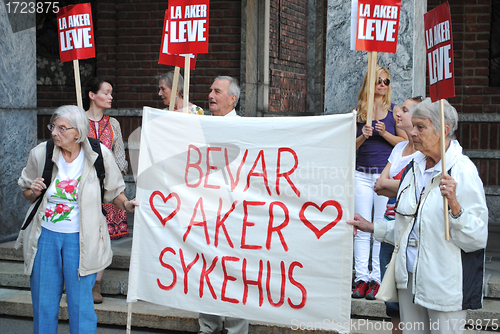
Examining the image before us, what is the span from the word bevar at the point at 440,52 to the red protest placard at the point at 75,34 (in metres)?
2.85

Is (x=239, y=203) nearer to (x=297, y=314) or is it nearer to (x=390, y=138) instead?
(x=297, y=314)

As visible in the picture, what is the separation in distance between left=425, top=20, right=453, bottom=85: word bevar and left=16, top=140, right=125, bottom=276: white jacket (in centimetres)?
214

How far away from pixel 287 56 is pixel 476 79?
3038mm

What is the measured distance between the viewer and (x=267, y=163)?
359cm

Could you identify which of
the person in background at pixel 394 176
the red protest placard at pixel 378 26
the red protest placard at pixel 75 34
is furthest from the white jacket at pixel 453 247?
the red protest placard at pixel 75 34

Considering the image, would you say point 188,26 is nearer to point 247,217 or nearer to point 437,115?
point 247,217

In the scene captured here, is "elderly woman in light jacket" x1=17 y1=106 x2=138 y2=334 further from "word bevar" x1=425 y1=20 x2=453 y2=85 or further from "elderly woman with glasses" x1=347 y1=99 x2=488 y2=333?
"word bevar" x1=425 y1=20 x2=453 y2=85

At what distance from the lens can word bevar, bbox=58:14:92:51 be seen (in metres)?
4.84

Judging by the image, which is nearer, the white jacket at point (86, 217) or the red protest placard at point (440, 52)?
the red protest placard at point (440, 52)

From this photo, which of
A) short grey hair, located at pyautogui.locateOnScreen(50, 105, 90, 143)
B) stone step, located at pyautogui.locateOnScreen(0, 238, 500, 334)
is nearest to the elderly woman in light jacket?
short grey hair, located at pyautogui.locateOnScreen(50, 105, 90, 143)

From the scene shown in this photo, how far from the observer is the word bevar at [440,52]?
3094 mm

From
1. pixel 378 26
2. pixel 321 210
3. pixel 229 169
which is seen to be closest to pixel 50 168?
pixel 229 169

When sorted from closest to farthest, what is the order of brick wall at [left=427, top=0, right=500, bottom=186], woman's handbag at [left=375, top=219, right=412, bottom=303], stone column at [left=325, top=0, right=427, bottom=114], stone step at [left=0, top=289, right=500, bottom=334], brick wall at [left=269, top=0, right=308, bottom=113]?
woman's handbag at [left=375, top=219, right=412, bottom=303]
stone step at [left=0, top=289, right=500, bottom=334]
stone column at [left=325, top=0, right=427, bottom=114]
brick wall at [left=427, top=0, right=500, bottom=186]
brick wall at [left=269, top=0, right=308, bottom=113]

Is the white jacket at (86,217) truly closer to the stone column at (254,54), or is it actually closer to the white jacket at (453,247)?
the white jacket at (453,247)
